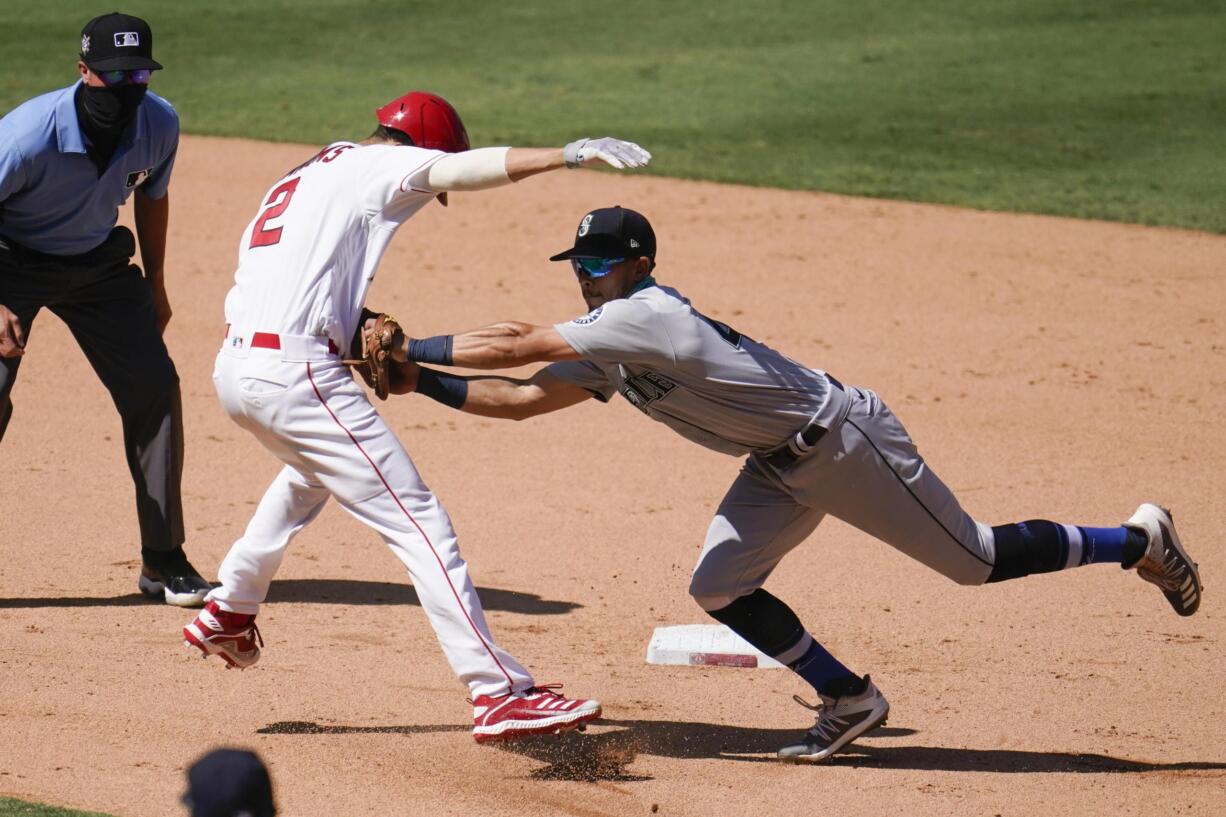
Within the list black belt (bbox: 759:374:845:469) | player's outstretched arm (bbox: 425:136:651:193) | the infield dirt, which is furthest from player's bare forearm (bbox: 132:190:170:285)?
black belt (bbox: 759:374:845:469)

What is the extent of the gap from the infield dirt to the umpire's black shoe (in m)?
0.10

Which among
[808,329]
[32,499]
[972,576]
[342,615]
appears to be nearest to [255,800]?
[972,576]

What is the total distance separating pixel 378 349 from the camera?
15.8 feet

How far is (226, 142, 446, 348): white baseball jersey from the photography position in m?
4.84

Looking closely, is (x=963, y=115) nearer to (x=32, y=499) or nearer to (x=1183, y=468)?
(x=1183, y=468)

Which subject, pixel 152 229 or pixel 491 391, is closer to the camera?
pixel 491 391

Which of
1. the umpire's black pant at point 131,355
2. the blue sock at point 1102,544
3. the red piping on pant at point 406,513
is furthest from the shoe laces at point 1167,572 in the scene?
the umpire's black pant at point 131,355

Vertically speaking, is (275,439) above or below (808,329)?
above

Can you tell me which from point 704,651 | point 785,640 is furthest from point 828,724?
Result: point 704,651

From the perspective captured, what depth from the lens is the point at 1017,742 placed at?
5.28 meters

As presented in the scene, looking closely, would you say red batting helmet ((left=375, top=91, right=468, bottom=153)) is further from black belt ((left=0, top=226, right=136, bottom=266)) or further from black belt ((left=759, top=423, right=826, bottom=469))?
black belt ((left=0, top=226, right=136, bottom=266))

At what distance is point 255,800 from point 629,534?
183 inches

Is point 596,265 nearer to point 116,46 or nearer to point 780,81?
point 116,46

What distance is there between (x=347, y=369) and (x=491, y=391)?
459mm
